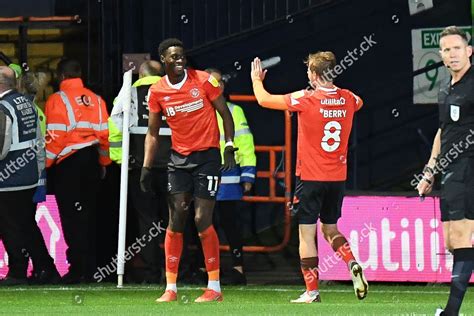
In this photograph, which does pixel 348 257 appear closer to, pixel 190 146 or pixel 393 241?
pixel 190 146

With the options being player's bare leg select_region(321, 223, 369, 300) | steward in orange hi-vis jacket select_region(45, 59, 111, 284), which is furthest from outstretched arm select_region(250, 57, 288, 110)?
steward in orange hi-vis jacket select_region(45, 59, 111, 284)

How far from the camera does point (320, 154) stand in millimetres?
13867

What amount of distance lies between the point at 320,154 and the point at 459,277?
2598 millimetres

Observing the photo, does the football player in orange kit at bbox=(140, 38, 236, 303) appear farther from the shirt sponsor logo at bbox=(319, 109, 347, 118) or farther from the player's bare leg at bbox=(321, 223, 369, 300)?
the player's bare leg at bbox=(321, 223, 369, 300)

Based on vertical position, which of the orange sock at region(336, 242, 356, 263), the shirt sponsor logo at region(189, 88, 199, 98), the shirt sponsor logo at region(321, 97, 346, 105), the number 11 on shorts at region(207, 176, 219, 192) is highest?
the shirt sponsor logo at region(189, 88, 199, 98)

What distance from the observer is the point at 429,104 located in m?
20.2

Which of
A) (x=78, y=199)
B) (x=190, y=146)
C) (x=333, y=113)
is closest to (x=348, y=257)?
(x=333, y=113)

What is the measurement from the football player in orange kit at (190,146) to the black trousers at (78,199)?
9.29 feet

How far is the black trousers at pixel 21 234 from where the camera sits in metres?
16.2

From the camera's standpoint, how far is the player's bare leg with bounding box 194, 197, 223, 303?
13992 mm

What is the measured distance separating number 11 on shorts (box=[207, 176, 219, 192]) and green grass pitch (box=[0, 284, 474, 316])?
925 millimetres

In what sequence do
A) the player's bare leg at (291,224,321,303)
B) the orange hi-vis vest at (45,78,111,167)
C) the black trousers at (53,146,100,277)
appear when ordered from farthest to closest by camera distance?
1. the black trousers at (53,146,100,277)
2. the orange hi-vis vest at (45,78,111,167)
3. the player's bare leg at (291,224,321,303)

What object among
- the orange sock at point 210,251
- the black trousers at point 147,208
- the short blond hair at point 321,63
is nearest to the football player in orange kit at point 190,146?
the orange sock at point 210,251

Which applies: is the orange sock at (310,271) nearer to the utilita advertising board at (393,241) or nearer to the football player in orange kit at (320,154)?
the football player in orange kit at (320,154)
